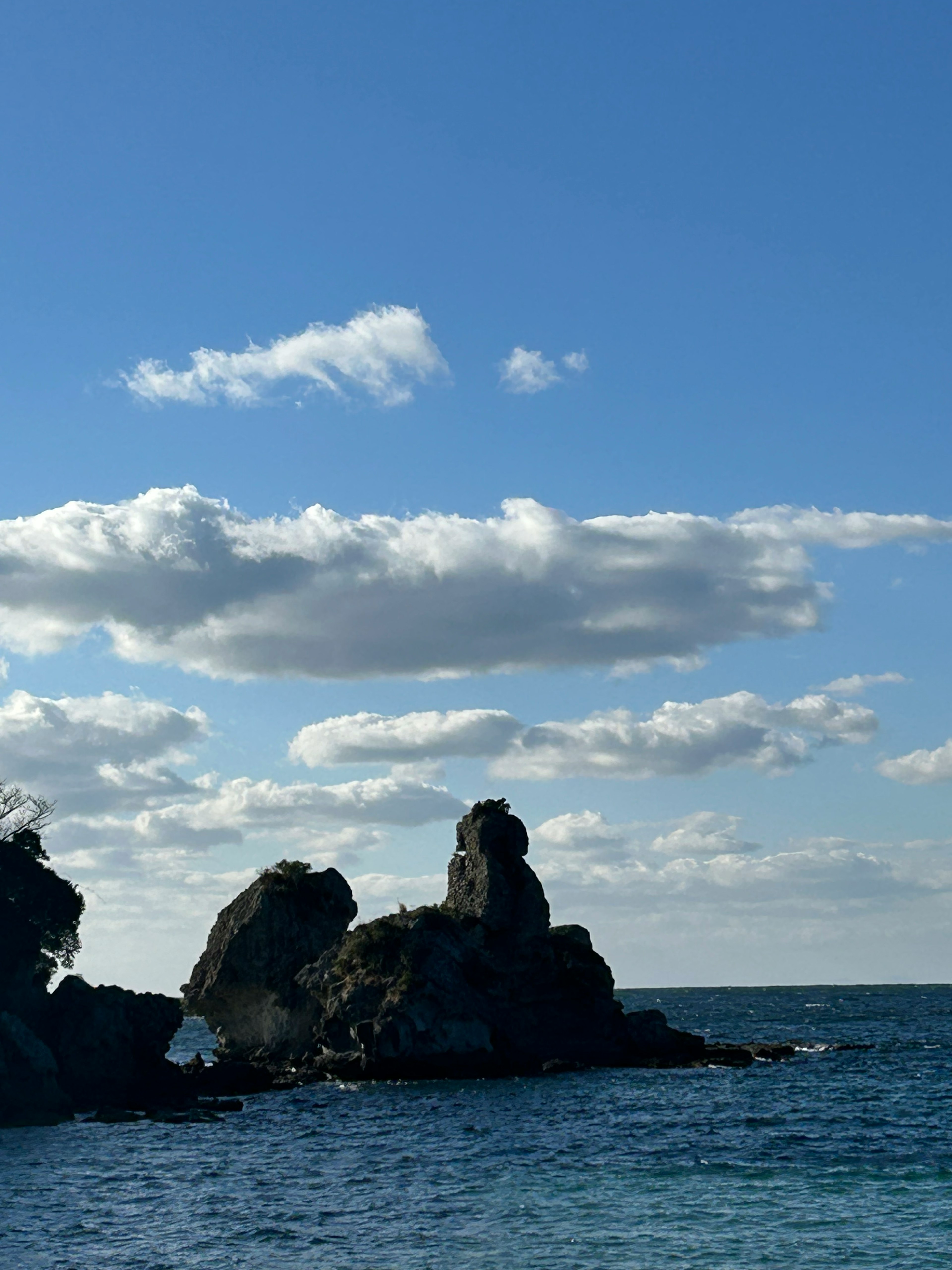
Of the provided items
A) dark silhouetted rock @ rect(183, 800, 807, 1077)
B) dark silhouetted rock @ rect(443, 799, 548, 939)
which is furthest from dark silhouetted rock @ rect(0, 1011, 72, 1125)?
dark silhouetted rock @ rect(443, 799, 548, 939)

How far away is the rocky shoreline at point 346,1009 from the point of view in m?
73.0

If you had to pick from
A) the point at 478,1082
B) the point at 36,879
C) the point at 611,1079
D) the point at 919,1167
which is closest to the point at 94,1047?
the point at 36,879

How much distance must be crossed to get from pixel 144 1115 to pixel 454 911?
1074 inches

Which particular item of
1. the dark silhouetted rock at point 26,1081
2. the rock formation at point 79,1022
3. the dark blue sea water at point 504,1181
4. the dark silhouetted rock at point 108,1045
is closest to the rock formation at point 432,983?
the dark blue sea water at point 504,1181

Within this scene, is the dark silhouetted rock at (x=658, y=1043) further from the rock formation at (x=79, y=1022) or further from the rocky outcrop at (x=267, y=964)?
the rock formation at (x=79, y=1022)

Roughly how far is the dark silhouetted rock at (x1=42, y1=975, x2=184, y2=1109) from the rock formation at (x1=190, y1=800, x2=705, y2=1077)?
1116 cm

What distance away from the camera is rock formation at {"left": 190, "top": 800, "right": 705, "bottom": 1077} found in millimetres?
77688

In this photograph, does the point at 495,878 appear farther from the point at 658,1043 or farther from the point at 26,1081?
the point at 26,1081

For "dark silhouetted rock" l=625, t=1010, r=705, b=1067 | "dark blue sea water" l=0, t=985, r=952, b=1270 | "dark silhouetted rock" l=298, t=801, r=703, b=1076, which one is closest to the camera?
"dark blue sea water" l=0, t=985, r=952, b=1270

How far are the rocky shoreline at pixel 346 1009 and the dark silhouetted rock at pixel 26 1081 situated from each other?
88 millimetres

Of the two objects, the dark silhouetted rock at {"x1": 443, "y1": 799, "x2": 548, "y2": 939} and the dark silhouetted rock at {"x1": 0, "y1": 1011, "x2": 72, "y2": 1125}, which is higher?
the dark silhouetted rock at {"x1": 443, "y1": 799, "x2": 548, "y2": 939}

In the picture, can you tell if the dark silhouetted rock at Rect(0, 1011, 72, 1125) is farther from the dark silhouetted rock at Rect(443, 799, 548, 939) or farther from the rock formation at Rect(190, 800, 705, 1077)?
the dark silhouetted rock at Rect(443, 799, 548, 939)

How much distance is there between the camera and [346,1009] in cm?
7900

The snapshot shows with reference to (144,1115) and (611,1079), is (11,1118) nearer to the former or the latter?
(144,1115)
